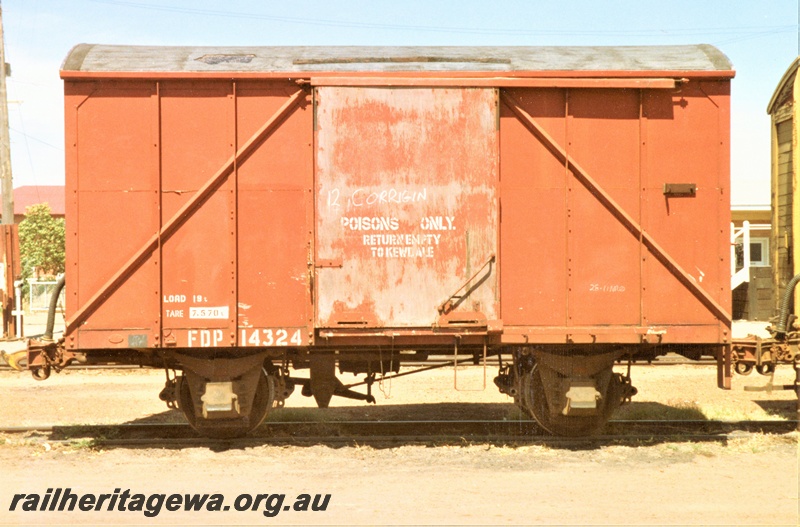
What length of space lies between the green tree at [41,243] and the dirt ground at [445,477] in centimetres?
2673

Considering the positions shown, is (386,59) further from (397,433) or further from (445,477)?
(445,477)

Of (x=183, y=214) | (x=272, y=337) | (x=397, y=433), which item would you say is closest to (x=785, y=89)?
(x=397, y=433)

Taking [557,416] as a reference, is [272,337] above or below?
above

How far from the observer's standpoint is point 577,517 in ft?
20.8

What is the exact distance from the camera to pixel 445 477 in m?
7.57

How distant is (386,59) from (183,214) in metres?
2.84

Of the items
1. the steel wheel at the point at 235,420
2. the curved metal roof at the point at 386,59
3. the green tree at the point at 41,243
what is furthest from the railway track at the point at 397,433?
the green tree at the point at 41,243

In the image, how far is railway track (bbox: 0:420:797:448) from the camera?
898 cm

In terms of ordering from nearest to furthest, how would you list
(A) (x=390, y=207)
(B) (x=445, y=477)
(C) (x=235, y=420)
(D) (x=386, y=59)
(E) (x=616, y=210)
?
1. (B) (x=445, y=477)
2. (A) (x=390, y=207)
3. (E) (x=616, y=210)
4. (D) (x=386, y=59)
5. (C) (x=235, y=420)

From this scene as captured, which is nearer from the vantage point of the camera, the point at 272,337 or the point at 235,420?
the point at 272,337

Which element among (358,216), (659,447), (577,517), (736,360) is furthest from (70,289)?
(736,360)

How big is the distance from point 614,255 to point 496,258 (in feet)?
4.42

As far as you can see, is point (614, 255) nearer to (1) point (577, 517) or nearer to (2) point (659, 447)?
(2) point (659, 447)

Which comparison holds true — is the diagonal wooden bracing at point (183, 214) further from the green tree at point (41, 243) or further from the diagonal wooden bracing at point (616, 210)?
the green tree at point (41, 243)
